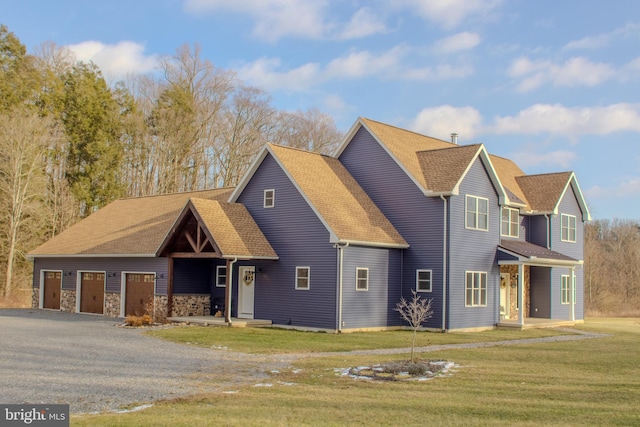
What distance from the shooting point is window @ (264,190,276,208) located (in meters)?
26.7

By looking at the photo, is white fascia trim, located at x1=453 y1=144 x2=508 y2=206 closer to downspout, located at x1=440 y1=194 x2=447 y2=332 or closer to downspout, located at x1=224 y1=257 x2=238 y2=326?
downspout, located at x1=440 y1=194 x2=447 y2=332

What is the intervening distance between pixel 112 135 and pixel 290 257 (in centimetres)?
3011

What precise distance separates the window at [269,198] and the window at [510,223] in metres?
10.2

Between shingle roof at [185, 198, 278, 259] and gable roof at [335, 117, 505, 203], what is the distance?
5470mm

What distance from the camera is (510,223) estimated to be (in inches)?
1197

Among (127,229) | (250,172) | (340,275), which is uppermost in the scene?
(250,172)

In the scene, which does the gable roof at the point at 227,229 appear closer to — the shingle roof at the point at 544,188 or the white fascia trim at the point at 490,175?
the white fascia trim at the point at 490,175

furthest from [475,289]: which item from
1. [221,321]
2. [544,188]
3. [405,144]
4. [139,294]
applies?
[139,294]

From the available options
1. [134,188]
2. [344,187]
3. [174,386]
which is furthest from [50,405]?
[134,188]

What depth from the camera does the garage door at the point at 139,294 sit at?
94.3 feet

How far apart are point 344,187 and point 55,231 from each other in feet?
94.0

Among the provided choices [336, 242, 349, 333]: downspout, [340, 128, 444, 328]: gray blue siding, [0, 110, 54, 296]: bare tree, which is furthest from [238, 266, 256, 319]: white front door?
[0, 110, 54, 296]: bare tree

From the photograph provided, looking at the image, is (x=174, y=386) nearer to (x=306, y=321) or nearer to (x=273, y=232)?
(x=306, y=321)

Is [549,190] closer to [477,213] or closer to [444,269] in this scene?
[477,213]
